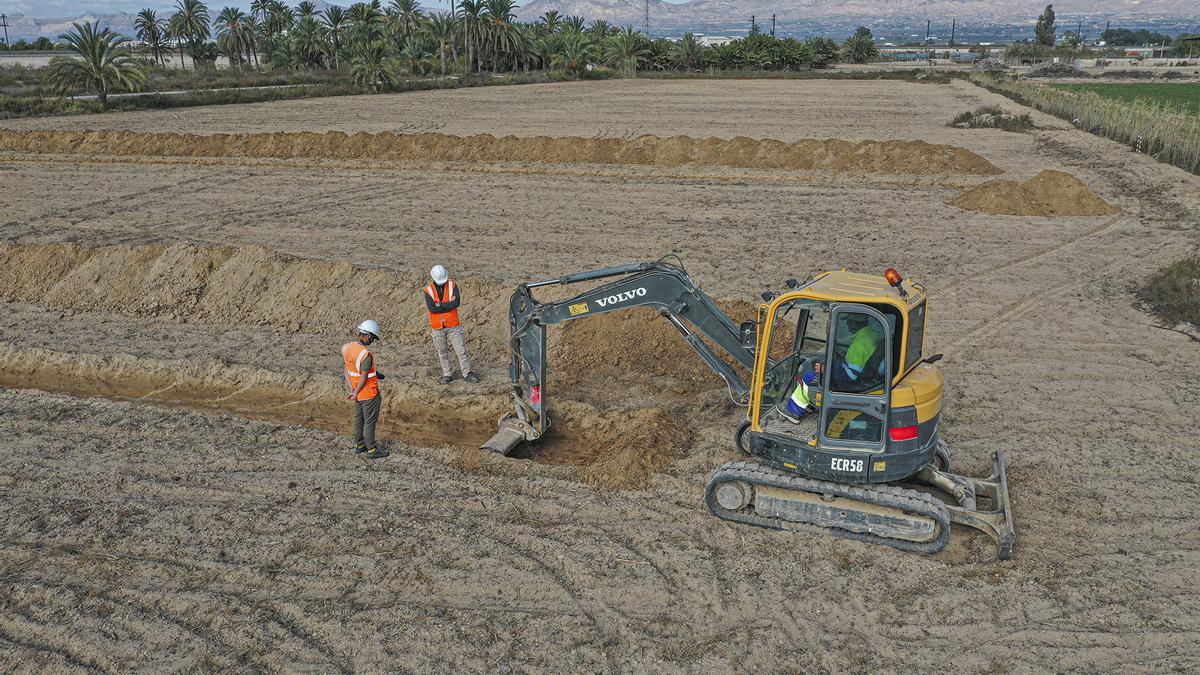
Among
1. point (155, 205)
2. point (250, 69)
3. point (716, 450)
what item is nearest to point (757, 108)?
point (155, 205)

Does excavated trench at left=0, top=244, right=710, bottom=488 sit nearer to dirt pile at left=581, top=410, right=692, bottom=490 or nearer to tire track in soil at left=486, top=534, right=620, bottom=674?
dirt pile at left=581, top=410, right=692, bottom=490

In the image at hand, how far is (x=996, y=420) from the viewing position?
11.2 m

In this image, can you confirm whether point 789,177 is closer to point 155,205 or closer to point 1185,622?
point 155,205

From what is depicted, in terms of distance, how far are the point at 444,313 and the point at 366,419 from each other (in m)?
2.36

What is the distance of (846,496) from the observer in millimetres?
8422

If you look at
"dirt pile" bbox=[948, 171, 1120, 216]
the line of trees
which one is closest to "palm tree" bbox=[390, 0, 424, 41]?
the line of trees

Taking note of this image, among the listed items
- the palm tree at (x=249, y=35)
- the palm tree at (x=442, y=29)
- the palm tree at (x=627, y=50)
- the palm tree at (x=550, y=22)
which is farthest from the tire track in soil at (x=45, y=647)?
the palm tree at (x=550, y=22)

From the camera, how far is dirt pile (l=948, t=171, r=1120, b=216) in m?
21.5

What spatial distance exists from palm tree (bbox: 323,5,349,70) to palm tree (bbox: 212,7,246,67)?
841 cm

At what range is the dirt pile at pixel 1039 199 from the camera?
21.5 metres

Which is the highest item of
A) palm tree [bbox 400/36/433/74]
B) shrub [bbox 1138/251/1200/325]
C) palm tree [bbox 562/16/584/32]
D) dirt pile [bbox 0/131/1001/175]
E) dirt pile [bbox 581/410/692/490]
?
palm tree [bbox 562/16/584/32]

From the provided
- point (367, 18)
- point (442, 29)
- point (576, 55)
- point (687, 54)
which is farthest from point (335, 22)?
point (687, 54)

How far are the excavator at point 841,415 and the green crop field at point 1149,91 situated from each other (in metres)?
50.1

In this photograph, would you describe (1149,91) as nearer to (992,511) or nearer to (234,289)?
(992,511)
